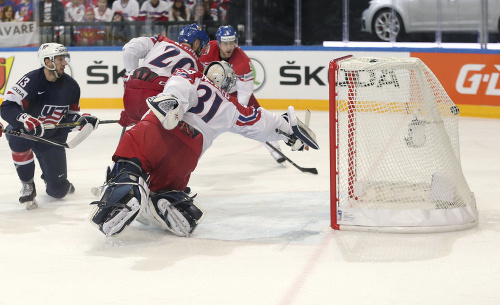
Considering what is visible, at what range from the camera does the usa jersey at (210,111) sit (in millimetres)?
3627

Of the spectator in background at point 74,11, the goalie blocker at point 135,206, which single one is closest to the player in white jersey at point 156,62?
the goalie blocker at point 135,206

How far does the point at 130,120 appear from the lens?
5.01 metres

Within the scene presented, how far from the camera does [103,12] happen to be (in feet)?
30.7

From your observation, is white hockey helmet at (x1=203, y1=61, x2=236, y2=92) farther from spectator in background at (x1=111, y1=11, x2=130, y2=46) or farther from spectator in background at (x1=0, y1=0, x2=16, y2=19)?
spectator in background at (x1=0, y1=0, x2=16, y2=19)

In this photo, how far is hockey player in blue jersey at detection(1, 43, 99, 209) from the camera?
4242 mm

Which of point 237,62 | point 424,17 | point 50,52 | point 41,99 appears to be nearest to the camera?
point 50,52

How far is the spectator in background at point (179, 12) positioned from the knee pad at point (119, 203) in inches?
236

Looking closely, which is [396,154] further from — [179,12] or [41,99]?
[179,12]

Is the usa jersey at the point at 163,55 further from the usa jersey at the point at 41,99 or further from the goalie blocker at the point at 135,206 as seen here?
the goalie blocker at the point at 135,206

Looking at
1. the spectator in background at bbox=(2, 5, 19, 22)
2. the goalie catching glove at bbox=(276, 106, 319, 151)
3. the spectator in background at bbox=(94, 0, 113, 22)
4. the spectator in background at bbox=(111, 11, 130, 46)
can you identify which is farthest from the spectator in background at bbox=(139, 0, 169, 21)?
the goalie catching glove at bbox=(276, 106, 319, 151)

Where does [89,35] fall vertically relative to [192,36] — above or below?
above

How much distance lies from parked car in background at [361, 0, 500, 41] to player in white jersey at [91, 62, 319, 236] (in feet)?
16.2

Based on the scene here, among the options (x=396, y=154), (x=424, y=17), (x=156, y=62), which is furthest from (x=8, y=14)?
(x=396, y=154)

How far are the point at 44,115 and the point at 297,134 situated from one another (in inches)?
57.6
